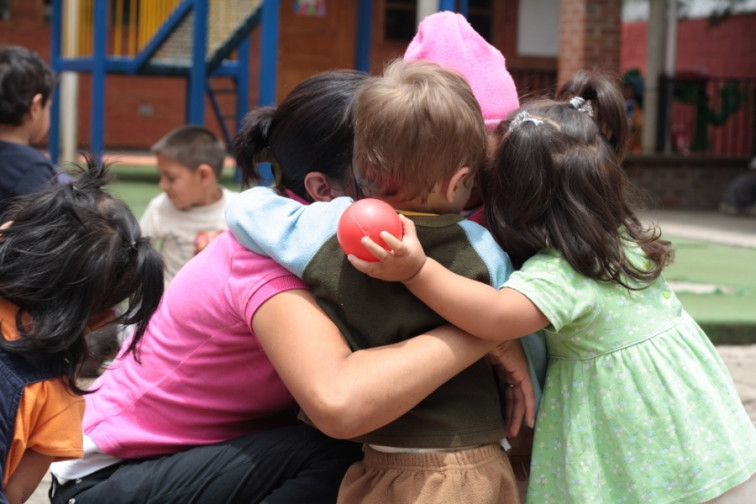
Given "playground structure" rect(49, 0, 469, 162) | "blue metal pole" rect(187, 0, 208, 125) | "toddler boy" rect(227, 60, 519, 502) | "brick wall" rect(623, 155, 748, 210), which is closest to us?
"toddler boy" rect(227, 60, 519, 502)

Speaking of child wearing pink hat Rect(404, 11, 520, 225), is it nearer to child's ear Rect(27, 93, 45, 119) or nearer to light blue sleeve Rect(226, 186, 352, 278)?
light blue sleeve Rect(226, 186, 352, 278)

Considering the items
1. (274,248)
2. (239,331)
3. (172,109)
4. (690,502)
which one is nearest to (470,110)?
(274,248)

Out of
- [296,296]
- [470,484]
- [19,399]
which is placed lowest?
[470,484]

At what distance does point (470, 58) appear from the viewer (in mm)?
2586

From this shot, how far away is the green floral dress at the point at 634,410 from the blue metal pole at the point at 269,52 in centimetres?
588

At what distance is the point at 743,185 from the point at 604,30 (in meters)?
2.68

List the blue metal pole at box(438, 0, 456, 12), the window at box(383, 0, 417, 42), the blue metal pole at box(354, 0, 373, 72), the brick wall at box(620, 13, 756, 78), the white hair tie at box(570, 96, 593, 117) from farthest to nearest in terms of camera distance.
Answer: the brick wall at box(620, 13, 756, 78)
the window at box(383, 0, 417, 42)
the blue metal pole at box(354, 0, 373, 72)
the blue metal pole at box(438, 0, 456, 12)
the white hair tie at box(570, 96, 593, 117)

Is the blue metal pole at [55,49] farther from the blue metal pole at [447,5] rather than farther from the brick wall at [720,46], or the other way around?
the brick wall at [720,46]

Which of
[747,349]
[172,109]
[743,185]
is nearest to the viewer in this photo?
[747,349]

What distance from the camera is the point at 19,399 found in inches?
82.8

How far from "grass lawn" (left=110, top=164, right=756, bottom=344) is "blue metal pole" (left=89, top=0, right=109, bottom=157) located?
0.77 m

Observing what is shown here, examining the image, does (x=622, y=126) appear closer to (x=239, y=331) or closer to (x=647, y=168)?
(x=239, y=331)

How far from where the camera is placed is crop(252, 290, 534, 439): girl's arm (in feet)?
6.30

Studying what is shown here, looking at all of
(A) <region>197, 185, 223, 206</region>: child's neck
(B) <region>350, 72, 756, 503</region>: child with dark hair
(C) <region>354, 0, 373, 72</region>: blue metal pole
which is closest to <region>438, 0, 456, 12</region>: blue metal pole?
(C) <region>354, 0, 373, 72</region>: blue metal pole
